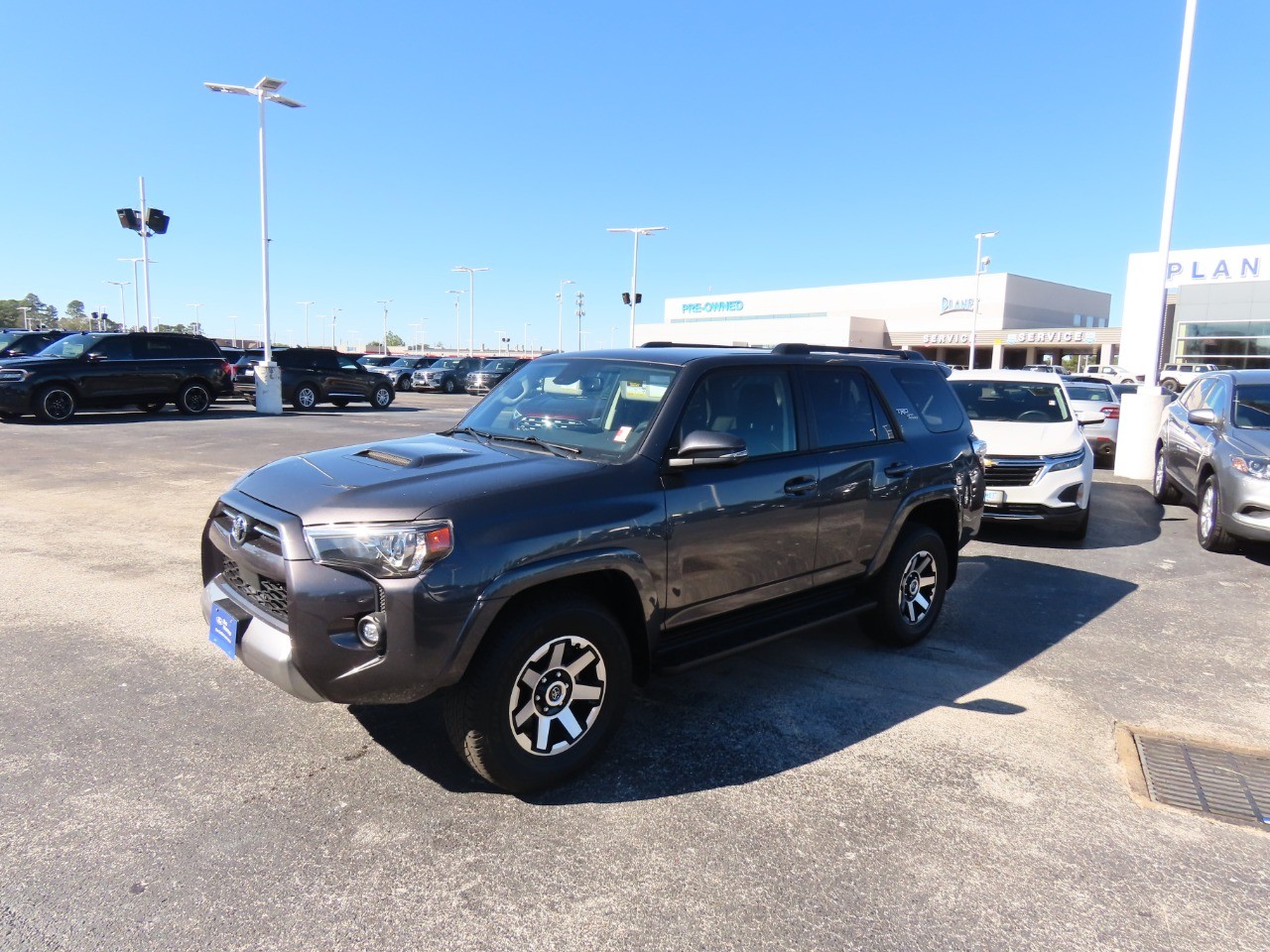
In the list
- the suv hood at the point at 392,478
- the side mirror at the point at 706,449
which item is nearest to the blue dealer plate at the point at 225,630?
the suv hood at the point at 392,478

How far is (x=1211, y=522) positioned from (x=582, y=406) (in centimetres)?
688

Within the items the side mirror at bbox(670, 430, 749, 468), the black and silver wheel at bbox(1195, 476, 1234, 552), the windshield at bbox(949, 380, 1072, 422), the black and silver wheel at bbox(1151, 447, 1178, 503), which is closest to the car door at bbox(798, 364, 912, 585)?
the side mirror at bbox(670, 430, 749, 468)

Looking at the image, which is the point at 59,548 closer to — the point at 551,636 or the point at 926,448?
the point at 551,636

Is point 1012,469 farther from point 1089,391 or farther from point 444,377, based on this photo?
point 444,377

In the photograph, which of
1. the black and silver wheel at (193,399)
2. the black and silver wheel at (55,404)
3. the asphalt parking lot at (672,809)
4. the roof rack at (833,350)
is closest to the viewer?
the asphalt parking lot at (672,809)

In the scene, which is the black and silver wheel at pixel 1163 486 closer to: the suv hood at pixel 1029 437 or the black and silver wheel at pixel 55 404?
the suv hood at pixel 1029 437

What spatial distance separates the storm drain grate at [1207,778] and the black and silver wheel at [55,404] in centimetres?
1937

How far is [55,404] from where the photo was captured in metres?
17.2

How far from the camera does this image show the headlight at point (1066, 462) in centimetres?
815

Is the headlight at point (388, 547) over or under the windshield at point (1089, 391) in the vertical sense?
under

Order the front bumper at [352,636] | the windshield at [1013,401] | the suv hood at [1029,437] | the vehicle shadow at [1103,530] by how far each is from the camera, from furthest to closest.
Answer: the windshield at [1013,401]
the vehicle shadow at [1103,530]
the suv hood at [1029,437]
the front bumper at [352,636]

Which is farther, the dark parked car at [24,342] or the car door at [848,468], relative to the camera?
the dark parked car at [24,342]

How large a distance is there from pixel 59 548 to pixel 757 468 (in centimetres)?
621

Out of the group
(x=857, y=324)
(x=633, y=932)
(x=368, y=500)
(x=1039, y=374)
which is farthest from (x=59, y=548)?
(x=857, y=324)
